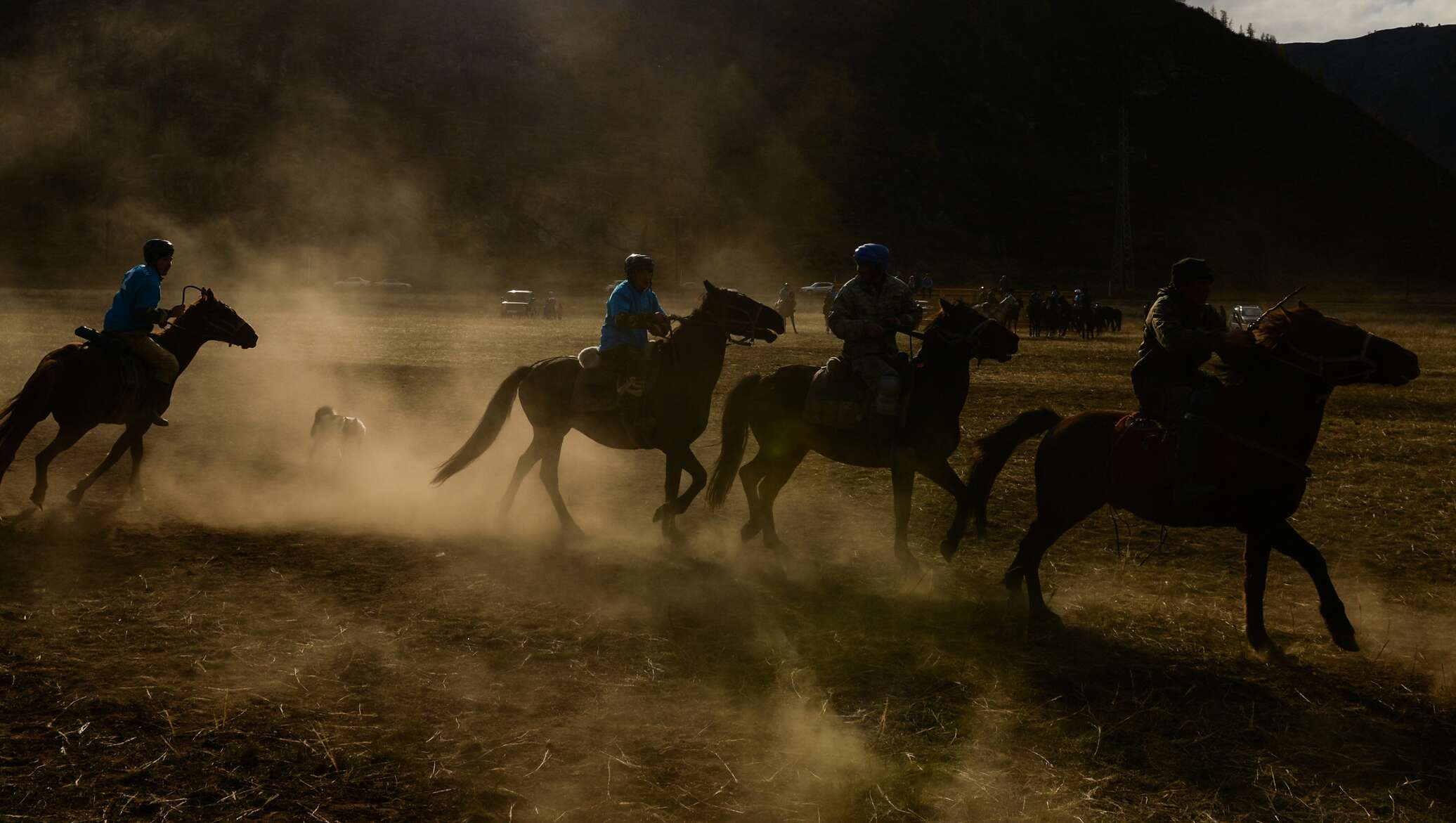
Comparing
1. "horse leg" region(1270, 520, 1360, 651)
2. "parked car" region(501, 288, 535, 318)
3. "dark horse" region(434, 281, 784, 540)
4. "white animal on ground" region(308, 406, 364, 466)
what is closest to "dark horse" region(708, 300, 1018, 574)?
"dark horse" region(434, 281, 784, 540)

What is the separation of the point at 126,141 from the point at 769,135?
169 feet

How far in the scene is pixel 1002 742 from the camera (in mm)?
5527

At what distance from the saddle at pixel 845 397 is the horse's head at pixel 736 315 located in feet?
2.95

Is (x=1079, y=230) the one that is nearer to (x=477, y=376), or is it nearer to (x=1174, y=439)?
(x=477, y=376)

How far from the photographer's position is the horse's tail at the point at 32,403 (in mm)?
10211

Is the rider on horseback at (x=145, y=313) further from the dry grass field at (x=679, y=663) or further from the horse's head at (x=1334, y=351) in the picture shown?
the horse's head at (x=1334, y=351)

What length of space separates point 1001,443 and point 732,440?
2.74 meters

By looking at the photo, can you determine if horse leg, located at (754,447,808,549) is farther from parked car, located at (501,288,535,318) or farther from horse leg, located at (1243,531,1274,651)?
parked car, located at (501,288,535,318)

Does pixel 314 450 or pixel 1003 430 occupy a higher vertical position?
pixel 1003 430

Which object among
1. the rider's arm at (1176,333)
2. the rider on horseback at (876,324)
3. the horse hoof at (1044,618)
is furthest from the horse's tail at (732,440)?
the rider's arm at (1176,333)

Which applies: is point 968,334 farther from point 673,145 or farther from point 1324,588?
point 673,145

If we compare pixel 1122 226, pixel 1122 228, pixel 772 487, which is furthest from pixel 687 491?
pixel 1122 228

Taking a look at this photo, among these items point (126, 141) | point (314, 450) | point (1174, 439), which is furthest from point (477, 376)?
point (126, 141)

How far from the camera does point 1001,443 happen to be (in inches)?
317
